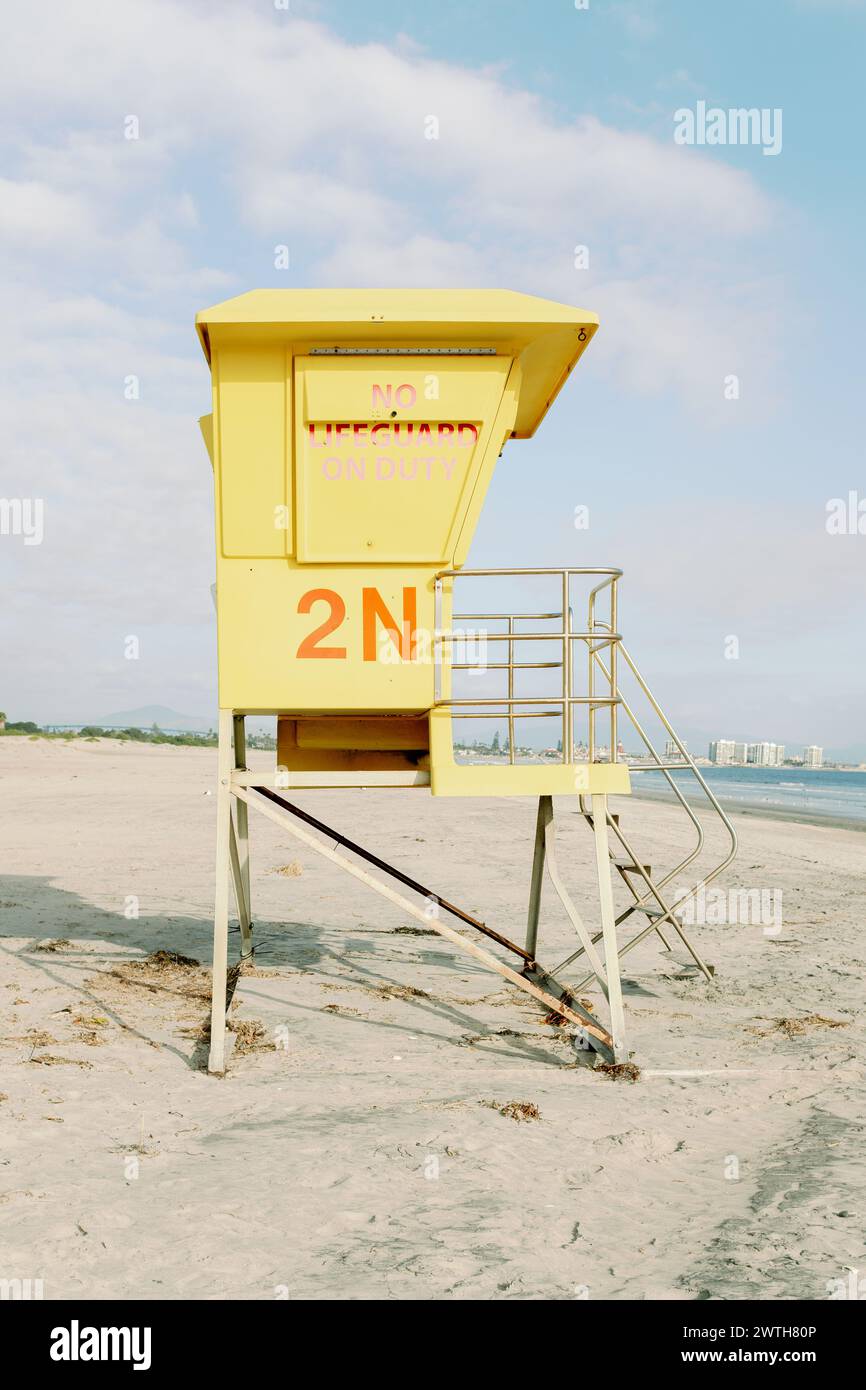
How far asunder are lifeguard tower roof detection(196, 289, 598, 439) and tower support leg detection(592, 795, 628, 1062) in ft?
10.3

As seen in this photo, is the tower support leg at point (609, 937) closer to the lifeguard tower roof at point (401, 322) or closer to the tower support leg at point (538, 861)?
the tower support leg at point (538, 861)

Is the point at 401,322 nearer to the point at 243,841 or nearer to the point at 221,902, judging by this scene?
the point at 221,902

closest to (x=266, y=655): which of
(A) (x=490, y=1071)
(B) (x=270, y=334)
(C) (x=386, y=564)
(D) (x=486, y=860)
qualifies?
(C) (x=386, y=564)

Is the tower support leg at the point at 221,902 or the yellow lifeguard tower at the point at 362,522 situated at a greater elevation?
the yellow lifeguard tower at the point at 362,522

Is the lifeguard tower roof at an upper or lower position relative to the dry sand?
upper

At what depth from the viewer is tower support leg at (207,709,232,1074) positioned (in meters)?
6.21

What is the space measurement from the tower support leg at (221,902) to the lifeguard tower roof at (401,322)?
252cm

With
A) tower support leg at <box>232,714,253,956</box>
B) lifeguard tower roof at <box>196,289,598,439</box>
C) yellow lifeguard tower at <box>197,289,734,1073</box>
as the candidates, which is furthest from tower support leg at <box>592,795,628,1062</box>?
lifeguard tower roof at <box>196,289,598,439</box>

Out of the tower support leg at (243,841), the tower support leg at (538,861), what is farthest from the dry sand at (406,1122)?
the tower support leg at (538,861)

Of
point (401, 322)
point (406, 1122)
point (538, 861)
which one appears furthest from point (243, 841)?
point (401, 322)

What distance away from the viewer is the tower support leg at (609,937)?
255 inches

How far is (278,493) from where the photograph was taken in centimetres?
656

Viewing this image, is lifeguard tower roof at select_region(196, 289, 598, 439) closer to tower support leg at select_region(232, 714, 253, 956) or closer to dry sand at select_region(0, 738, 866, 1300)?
tower support leg at select_region(232, 714, 253, 956)
